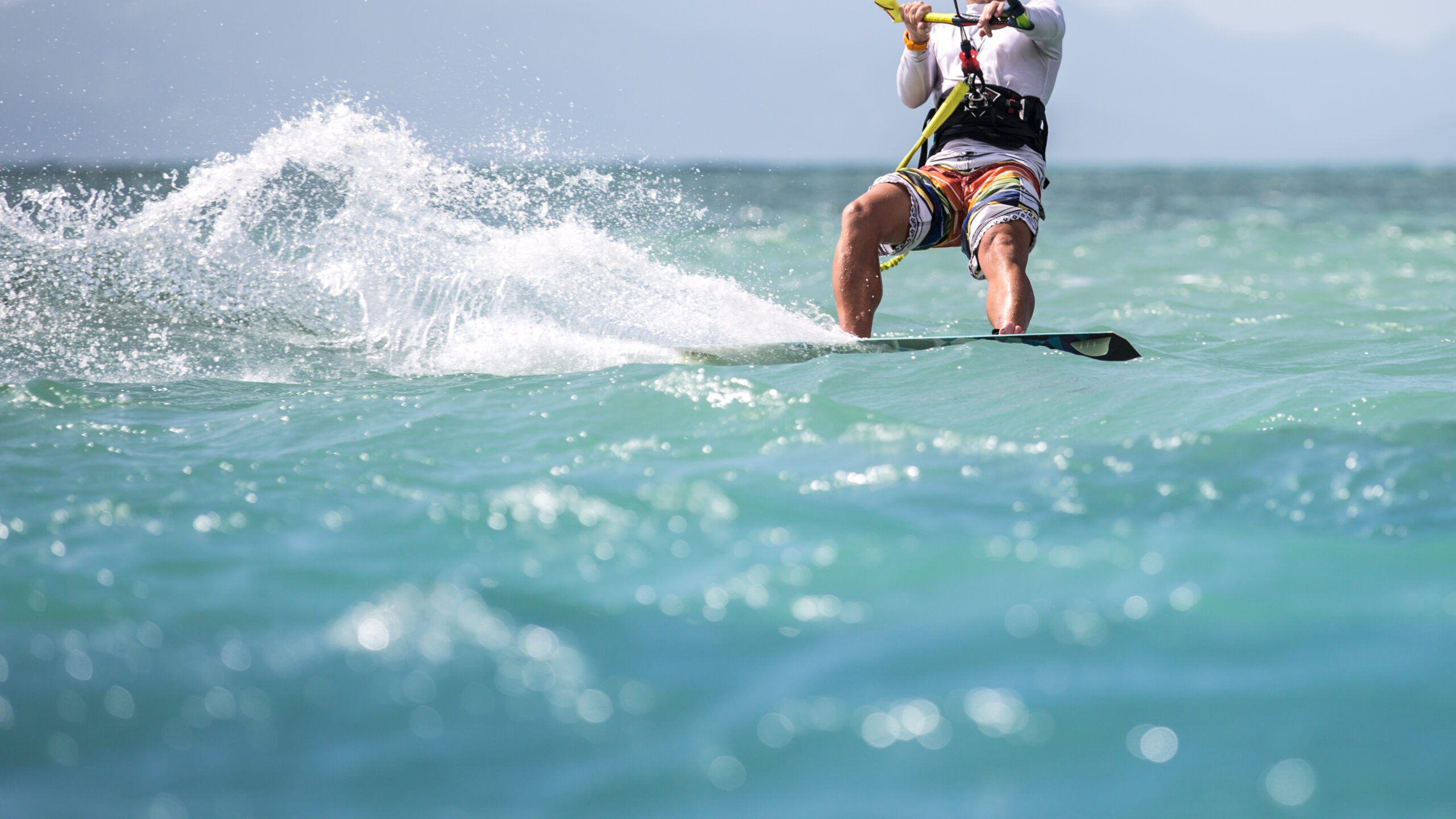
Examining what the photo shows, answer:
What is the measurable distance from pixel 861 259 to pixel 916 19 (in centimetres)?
103

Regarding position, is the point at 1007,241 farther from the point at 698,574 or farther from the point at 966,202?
the point at 698,574

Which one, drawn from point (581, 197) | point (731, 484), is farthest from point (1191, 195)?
point (731, 484)

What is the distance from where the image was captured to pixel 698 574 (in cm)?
202

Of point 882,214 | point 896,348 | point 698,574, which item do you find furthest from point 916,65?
point 698,574

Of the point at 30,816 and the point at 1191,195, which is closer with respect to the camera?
the point at 30,816

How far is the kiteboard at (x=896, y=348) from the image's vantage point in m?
3.88

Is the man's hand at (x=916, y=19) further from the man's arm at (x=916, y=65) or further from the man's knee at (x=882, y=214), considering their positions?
the man's knee at (x=882, y=214)

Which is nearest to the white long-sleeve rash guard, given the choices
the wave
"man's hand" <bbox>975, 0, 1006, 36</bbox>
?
"man's hand" <bbox>975, 0, 1006, 36</bbox>

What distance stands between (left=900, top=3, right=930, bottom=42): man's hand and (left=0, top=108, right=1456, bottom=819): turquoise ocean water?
131cm

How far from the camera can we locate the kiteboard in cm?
388

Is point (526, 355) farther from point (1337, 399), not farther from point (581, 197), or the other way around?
point (1337, 399)

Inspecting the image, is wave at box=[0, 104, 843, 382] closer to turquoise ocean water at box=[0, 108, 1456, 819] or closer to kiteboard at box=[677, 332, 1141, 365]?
turquoise ocean water at box=[0, 108, 1456, 819]

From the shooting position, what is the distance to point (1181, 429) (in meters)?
2.89

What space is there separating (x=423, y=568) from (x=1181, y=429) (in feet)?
6.46
